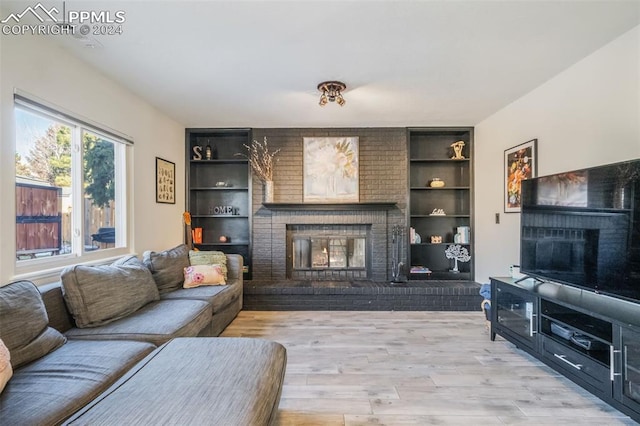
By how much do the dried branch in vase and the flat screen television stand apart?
118 inches

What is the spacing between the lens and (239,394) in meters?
1.19

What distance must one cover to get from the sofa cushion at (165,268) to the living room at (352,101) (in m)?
0.32

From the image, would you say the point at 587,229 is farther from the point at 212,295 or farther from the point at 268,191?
the point at 268,191

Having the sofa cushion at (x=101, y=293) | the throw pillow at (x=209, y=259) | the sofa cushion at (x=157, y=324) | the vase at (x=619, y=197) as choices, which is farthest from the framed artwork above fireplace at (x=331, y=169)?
the vase at (x=619, y=197)

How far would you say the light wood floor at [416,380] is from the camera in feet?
5.65

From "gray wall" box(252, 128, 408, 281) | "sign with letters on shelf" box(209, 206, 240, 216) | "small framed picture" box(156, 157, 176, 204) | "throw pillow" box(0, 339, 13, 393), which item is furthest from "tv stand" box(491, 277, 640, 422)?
"small framed picture" box(156, 157, 176, 204)

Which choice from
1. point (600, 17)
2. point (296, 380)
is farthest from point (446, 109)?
point (296, 380)

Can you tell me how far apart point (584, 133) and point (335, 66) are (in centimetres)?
207

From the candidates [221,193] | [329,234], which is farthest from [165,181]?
[329,234]

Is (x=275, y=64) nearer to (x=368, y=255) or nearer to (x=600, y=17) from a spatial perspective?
(x=600, y=17)

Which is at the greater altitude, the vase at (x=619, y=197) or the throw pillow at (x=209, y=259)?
the vase at (x=619, y=197)

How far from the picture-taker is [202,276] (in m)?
3.08

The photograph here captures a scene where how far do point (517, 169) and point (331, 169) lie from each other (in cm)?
222

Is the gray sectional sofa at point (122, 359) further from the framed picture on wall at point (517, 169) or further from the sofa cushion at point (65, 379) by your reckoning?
the framed picture on wall at point (517, 169)
